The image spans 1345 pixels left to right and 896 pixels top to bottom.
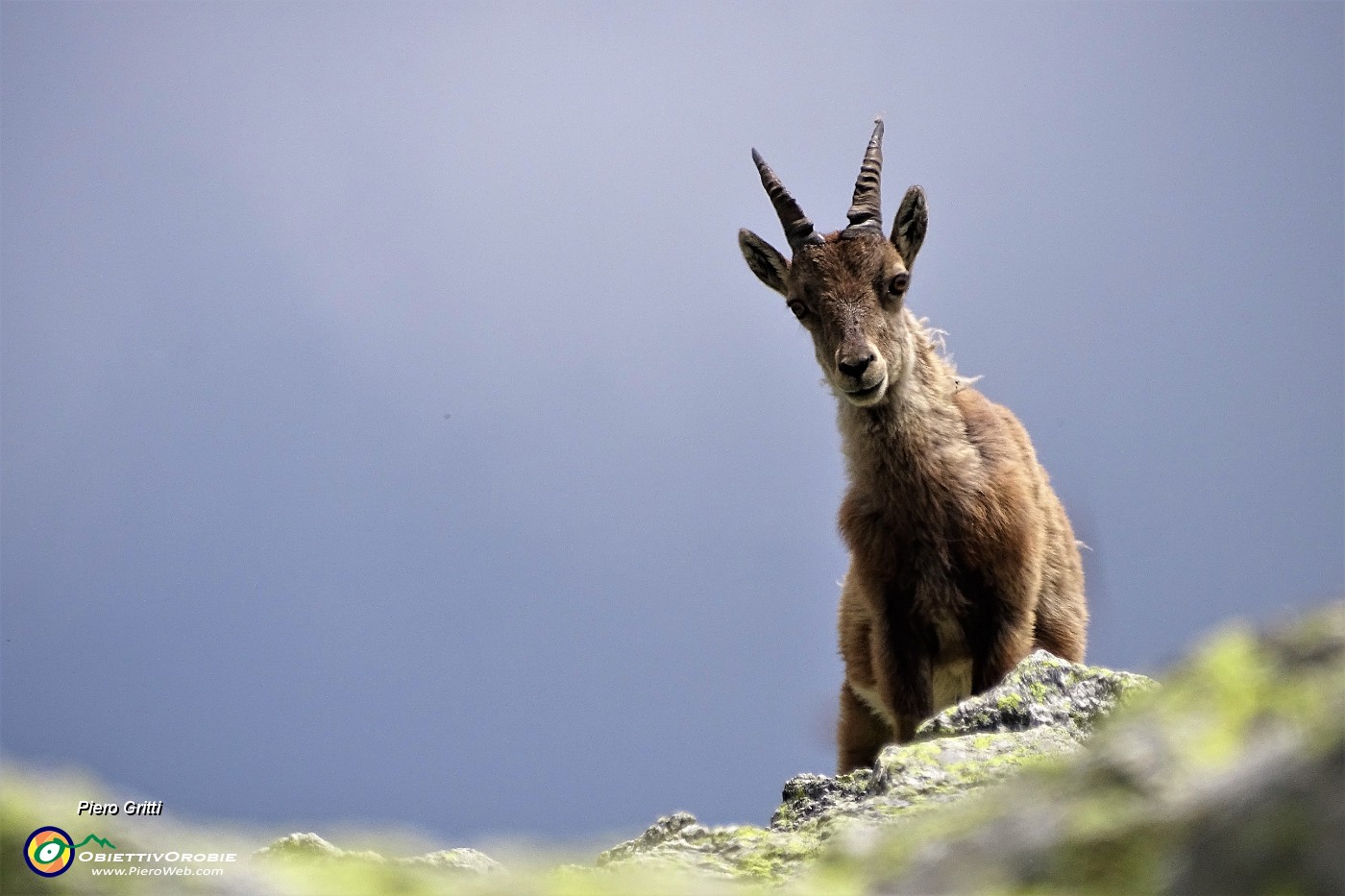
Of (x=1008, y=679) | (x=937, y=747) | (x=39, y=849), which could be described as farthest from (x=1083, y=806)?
(x=1008, y=679)

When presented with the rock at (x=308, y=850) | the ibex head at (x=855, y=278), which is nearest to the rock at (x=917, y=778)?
the rock at (x=308, y=850)

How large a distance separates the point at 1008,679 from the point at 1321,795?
482 centimetres

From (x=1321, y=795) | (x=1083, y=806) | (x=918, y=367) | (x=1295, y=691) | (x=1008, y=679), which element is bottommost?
(x=1321, y=795)

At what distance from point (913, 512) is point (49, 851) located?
7423mm

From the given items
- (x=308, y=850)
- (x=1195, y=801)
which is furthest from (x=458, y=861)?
Result: (x=1195, y=801)

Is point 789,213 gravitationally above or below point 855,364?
above

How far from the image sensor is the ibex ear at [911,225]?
35.3ft

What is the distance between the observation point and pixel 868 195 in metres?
10.8

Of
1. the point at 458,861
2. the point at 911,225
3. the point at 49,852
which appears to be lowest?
the point at 49,852

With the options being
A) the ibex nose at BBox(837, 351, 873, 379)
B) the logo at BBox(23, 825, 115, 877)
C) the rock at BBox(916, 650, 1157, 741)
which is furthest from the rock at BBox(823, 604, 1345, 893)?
the ibex nose at BBox(837, 351, 873, 379)

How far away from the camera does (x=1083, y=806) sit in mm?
2068

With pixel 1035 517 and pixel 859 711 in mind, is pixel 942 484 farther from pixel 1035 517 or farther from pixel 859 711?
pixel 859 711

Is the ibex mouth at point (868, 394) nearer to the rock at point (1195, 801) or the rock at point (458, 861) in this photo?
the rock at point (458, 861)

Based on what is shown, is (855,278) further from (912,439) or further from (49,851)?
(49,851)
